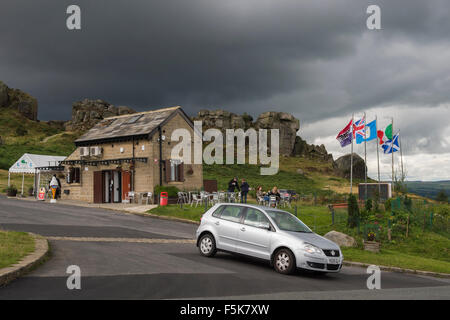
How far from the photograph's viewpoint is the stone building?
28625 mm

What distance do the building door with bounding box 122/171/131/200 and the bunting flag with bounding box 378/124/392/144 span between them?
1818 cm

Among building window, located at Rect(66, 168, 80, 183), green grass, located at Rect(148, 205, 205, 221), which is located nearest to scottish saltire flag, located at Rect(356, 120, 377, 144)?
green grass, located at Rect(148, 205, 205, 221)

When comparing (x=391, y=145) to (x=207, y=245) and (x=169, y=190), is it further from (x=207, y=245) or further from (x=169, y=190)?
(x=207, y=245)

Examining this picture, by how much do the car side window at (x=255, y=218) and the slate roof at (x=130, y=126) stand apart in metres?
18.6

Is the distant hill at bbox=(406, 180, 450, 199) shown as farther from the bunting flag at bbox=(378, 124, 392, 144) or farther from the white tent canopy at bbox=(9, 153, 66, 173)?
the white tent canopy at bbox=(9, 153, 66, 173)

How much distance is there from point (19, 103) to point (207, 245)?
11900 cm

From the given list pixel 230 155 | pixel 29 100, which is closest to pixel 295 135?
pixel 230 155

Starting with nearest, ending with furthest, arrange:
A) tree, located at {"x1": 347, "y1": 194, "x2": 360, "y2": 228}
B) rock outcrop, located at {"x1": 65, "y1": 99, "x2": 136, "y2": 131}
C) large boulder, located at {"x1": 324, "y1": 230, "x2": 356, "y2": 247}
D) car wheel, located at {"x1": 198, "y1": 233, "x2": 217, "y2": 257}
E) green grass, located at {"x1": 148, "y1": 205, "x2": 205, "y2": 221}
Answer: car wheel, located at {"x1": 198, "y1": 233, "x2": 217, "y2": 257}, large boulder, located at {"x1": 324, "y1": 230, "x2": 356, "y2": 247}, tree, located at {"x1": 347, "y1": 194, "x2": 360, "y2": 228}, green grass, located at {"x1": 148, "y1": 205, "x2": 205, "y2": 221}, rock outcrop, located at {"x1": 65, "y1": 99, "x2": 136, "y2": 131}

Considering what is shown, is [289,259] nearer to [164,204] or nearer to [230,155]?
[164,204]

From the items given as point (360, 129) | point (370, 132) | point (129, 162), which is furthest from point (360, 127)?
point (129, 162)

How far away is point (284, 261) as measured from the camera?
31.4 feet

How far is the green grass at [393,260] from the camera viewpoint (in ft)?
40.4

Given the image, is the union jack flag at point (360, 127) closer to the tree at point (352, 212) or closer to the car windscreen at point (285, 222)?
the tree at point (352, 212)
